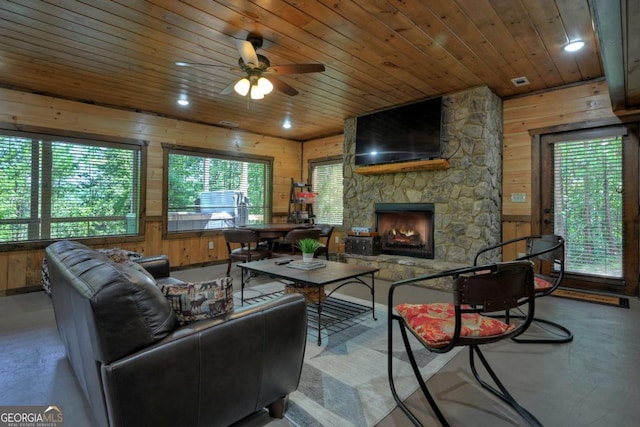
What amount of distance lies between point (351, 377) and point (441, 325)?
74cm

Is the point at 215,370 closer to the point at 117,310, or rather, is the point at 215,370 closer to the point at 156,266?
the point at 117,310

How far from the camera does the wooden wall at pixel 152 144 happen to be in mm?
4039

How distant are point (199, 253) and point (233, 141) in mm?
2130

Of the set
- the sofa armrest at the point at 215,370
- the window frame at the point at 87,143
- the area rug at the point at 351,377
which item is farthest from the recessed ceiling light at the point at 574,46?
the window frame at the point at 87,143

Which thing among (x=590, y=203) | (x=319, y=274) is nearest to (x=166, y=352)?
(x=319, y=274)

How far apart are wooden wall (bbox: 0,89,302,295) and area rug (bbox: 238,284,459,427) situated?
350 cm

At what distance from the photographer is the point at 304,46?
3.07 meters

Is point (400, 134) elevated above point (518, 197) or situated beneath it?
elevated above

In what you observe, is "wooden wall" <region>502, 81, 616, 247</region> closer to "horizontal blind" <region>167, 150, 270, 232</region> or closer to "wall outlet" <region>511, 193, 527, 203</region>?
"wall outlet" <region>511, 193, 527, 203</region>

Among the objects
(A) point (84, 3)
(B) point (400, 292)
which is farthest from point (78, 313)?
(B) point (400, 292)

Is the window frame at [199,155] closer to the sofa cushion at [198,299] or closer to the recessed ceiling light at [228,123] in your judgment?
the recessed ceiling light at [228,123]

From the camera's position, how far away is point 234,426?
1.65 metres

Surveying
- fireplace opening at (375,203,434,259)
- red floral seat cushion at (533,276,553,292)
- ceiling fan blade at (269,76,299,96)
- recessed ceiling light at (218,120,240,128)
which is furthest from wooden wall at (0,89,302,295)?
red floral seat cushion at (533,276,553,292)

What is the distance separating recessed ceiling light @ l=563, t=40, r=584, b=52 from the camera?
2961 mm
